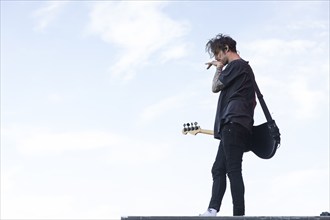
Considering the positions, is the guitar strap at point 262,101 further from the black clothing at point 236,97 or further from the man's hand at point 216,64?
the man's hand at point 216,64

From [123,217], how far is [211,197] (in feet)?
4.45

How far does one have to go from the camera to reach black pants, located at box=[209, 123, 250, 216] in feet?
23.9

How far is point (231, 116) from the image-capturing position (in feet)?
24.4

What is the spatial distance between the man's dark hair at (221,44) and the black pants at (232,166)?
0.97 metres

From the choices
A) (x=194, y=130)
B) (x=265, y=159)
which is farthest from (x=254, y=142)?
(x=194, y=130)

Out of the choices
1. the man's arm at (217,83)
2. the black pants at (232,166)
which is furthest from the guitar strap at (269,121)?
the man's arm at (217,83)

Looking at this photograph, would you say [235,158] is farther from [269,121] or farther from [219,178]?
[269,121]

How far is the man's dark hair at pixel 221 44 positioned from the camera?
7.89 metres

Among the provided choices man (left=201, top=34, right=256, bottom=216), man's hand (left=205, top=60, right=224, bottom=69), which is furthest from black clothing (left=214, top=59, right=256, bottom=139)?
man's hand (left=205, top=60, right=224, bottom=69)

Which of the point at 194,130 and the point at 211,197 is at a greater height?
the point at 194,130

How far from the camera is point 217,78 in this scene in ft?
25.4

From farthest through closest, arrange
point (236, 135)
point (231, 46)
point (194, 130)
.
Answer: point (194, 130) → point (231, 46) → point (236, 135)

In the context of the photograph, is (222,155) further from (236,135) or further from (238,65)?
(238,65)

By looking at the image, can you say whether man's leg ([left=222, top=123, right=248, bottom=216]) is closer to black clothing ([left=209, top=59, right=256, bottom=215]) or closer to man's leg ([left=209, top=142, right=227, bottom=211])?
black clothing ([left=209, top=59, right=256, bottom=215])
